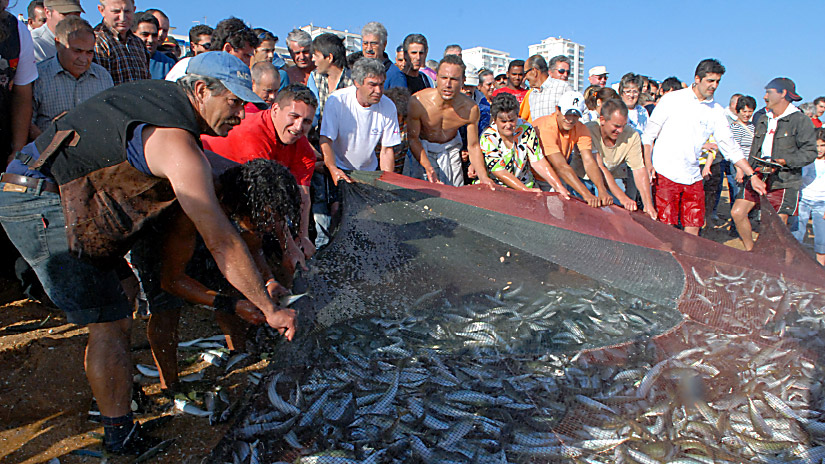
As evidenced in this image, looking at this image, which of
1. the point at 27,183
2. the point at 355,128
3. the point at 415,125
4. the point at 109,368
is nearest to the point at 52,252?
the point at 27,183

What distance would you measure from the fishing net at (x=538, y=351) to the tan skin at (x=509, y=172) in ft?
5.71

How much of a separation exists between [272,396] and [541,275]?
197cm

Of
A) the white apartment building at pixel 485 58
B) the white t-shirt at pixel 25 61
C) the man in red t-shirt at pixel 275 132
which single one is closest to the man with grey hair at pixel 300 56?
the man in red t-shirt at pixel 275 132

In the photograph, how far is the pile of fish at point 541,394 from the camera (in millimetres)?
2641

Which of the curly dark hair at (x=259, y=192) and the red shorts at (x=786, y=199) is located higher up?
the curly dark hair at (x=259, y=192)

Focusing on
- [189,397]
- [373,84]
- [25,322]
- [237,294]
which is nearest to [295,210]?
[237,294]

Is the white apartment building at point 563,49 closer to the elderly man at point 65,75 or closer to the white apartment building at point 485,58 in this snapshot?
the white apartment building at point 485,58

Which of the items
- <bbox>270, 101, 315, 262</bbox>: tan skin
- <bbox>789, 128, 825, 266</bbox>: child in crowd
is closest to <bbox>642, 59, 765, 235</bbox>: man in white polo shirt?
<bbox>789, 128, 825, 266</bbox>: child in crowd

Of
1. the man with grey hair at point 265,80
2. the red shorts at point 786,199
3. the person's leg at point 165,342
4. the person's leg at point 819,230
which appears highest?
the man with grey hair at point 265,80

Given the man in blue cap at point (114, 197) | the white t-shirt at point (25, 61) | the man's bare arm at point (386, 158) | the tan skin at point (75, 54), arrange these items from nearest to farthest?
the man in blue cap at point (114, 197) → the white t-shirt at point (25, 61) → the tan skin at point (75, 54) → the man's bare arm at point (386, 158)

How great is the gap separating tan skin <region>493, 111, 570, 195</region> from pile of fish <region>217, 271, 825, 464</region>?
9.34ft

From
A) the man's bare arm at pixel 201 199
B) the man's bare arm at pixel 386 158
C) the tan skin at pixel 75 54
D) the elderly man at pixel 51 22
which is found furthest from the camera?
the man's bare arm at pixel 386 158

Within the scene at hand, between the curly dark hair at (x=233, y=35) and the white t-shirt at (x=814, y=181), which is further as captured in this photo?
the white t-shirt at (x=814, y=181)

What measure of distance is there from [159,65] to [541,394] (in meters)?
5.55
